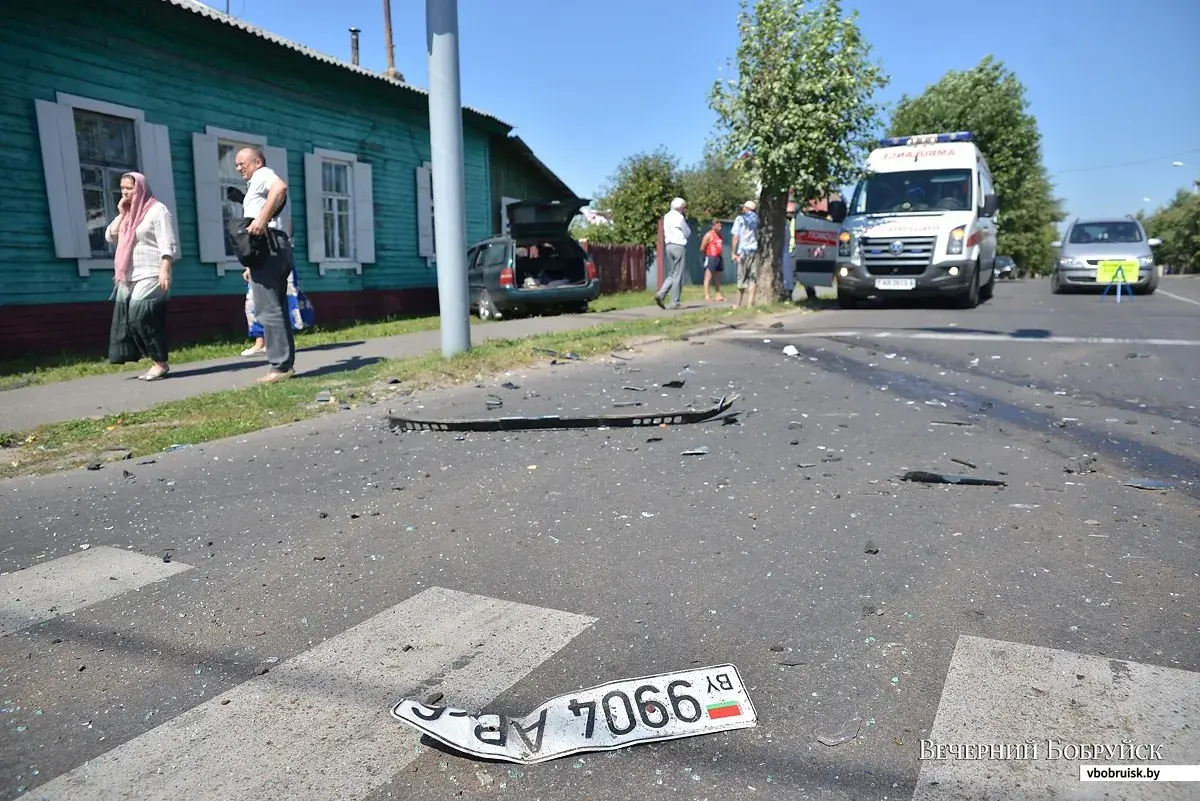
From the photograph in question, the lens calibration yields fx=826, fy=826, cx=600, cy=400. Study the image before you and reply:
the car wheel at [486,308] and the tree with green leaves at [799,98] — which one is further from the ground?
the tree with green leaves at [799,98]

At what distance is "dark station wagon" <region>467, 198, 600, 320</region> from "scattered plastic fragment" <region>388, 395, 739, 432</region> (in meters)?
9.44

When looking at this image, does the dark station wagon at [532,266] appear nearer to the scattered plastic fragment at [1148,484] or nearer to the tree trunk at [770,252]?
the tree trunk at [770,252]

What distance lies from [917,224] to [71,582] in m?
14.3

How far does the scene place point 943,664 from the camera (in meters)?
2.52

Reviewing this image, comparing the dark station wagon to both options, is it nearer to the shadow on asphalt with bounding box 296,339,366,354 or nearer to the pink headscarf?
the shadow on asphalt with bounding box 296,339,366,354

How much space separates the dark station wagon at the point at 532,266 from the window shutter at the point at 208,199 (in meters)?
4.25

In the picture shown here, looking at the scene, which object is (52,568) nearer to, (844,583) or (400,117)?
(844,583)

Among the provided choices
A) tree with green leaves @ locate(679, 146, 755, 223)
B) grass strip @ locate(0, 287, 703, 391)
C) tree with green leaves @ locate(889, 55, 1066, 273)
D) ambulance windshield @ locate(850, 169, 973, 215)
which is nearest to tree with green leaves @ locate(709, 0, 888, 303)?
ambulance windshield @ locate(850, 169, 973, 215)

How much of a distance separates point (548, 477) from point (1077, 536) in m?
2.62

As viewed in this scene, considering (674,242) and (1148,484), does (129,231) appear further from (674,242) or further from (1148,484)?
(674,242)

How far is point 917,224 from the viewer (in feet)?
48.3

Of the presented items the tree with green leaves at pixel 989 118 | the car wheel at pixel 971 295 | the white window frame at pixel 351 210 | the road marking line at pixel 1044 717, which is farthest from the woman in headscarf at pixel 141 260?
the tree with green leaves at pixel 989 118

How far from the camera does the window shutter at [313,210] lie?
14.6m

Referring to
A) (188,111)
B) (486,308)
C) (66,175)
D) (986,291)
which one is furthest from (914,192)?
(66,175)
